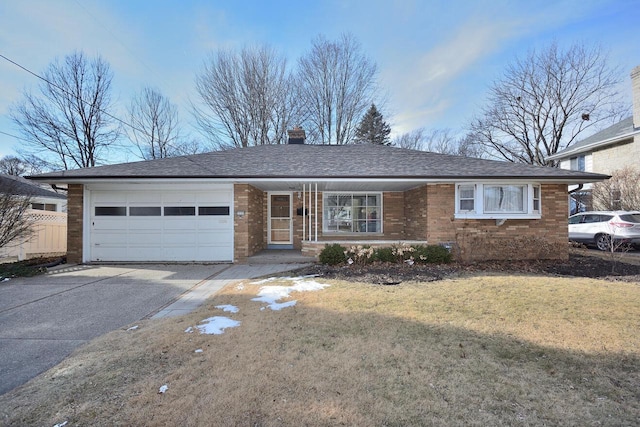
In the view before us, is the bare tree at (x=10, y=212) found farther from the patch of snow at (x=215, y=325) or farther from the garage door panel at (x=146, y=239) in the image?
the patch of snow at (x=215, y=325)

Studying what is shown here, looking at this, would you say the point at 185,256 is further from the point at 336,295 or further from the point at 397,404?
the point at 397,404

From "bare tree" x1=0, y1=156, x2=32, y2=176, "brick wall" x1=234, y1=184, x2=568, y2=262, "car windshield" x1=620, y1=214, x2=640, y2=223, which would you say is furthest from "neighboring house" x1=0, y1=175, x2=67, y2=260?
"bare tree" x1=0, y1=156, x2=32, y2=176

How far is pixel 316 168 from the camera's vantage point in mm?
9688

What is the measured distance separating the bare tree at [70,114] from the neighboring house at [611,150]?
100ft

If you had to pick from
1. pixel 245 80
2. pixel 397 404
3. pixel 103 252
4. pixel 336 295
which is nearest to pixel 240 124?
pixel 245 80

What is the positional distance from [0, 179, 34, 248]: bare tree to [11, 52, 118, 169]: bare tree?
55.4 feet

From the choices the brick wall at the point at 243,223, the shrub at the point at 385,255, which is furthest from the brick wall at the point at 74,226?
the shrub at the point at 385,255

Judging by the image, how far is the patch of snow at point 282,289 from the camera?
5180 millimetres

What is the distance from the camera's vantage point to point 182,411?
2.28 meters

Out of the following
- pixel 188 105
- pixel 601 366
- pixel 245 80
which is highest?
pixel 245 80

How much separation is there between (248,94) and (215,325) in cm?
2172

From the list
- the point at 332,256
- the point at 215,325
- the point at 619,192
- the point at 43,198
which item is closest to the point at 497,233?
the point at 332,256

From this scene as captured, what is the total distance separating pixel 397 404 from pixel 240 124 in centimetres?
2364

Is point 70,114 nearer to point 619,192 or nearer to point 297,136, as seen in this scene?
point 297,136
